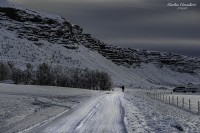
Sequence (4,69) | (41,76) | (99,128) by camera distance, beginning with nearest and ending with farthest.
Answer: (99,128), (41,76), (4,69)

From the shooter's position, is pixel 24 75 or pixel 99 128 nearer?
pixel 99 128

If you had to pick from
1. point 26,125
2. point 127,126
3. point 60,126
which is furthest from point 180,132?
point 26,125

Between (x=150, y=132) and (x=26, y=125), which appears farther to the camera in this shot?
(x=26, y=125)

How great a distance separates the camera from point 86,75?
15362 cm

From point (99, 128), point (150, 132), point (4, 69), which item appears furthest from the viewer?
point (4, 69)

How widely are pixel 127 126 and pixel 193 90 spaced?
121 m

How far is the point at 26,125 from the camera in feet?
→ 59.3

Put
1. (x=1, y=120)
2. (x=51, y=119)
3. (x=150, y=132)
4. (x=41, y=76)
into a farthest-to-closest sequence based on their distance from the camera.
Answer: (x=41, y=76), (x=51, y=119), (x=1, y=120), (x=150, y=132)

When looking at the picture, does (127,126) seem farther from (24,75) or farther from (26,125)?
(24,75)

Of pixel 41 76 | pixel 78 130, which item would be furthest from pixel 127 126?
pixel 41 76

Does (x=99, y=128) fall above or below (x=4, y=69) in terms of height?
below

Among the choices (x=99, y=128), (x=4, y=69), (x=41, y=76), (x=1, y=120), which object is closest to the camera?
(x=99, y=128)

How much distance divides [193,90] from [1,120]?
400ft

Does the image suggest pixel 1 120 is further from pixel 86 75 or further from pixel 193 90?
pixel 86 75
